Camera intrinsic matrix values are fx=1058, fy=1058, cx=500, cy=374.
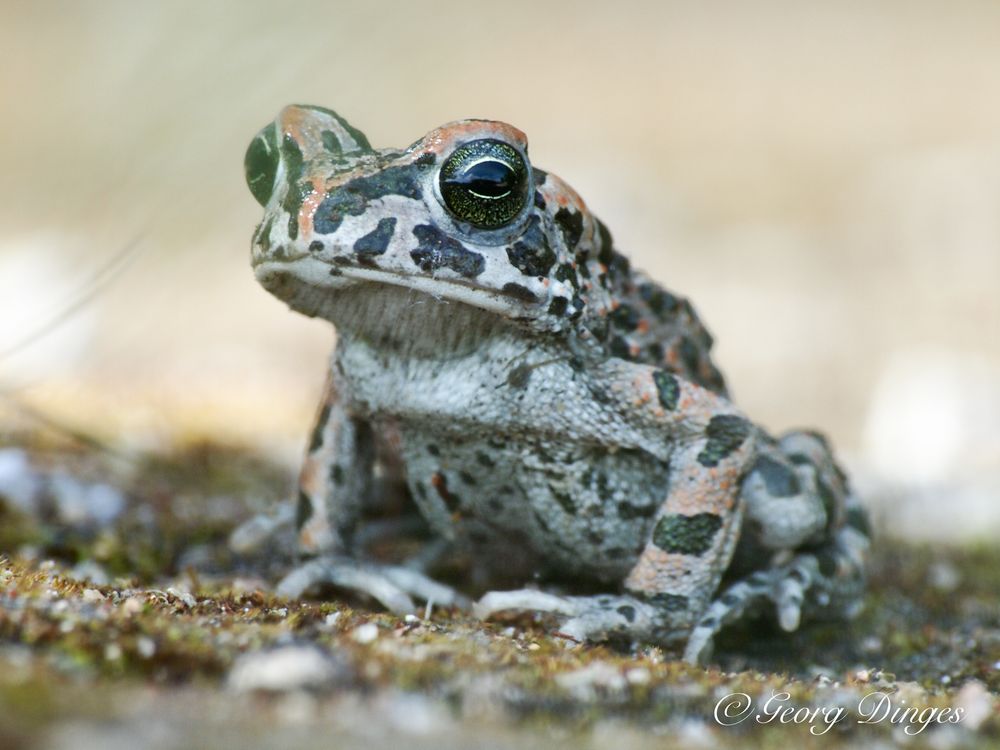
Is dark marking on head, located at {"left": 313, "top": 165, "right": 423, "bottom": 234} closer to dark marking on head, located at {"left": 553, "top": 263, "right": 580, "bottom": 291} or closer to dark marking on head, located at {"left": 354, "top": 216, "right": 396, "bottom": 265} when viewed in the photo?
dark marking on head, located at {"left": 354, "top": 216, "right": 396, "bottom": 265}

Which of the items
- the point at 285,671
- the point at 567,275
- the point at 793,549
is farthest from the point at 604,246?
the point at 285,671

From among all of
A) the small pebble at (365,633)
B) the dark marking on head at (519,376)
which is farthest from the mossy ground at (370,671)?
the dark marking on head at (519,376)

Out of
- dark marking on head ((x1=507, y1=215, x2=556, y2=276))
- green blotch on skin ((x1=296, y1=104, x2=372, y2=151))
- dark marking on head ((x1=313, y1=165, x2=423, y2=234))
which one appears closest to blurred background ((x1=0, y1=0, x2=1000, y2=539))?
green blotch on skin ((x1=296, y1=104, x2=372, y2=151))

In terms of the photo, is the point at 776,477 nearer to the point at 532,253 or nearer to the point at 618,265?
the point at 618,265

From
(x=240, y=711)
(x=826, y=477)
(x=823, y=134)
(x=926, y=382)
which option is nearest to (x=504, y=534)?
(x=826, y=477)

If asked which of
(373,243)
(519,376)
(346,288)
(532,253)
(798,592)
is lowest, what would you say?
(798,592)

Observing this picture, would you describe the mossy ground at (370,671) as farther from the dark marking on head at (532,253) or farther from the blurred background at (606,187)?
the blurred background at (606,187)
